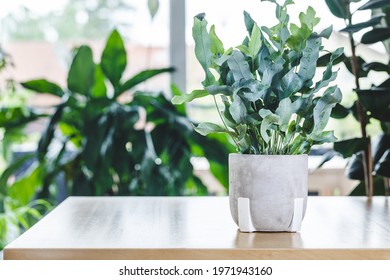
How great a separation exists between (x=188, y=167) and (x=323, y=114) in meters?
1.36

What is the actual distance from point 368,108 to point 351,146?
0.12m

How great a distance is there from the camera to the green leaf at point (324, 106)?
3.47ft

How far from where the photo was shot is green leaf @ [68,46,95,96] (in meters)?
2.44

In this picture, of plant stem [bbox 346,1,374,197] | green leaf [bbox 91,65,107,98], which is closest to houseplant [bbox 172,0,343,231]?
plant stem [bbox 346,1,374,197]

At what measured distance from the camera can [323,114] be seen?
1.08m

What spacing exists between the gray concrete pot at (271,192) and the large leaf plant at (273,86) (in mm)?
36

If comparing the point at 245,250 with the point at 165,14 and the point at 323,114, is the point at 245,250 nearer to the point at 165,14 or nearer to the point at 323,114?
the point at 323,114

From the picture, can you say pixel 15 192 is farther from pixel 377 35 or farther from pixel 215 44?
pixel 215 44

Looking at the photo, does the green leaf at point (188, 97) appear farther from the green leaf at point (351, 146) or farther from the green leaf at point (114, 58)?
the green leaf at point (114, 58)

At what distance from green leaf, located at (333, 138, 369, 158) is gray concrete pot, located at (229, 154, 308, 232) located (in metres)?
0.65

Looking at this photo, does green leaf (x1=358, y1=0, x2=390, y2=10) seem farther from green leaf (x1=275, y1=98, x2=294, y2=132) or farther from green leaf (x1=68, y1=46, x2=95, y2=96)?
green leaf (x1=68, y1=46, x2=95, y2=96)

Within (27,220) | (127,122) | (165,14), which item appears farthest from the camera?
(165,14)

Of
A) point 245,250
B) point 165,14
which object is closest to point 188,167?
point 165,14

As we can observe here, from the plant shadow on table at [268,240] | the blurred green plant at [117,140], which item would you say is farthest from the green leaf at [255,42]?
the blurred green plant at [117,140]
